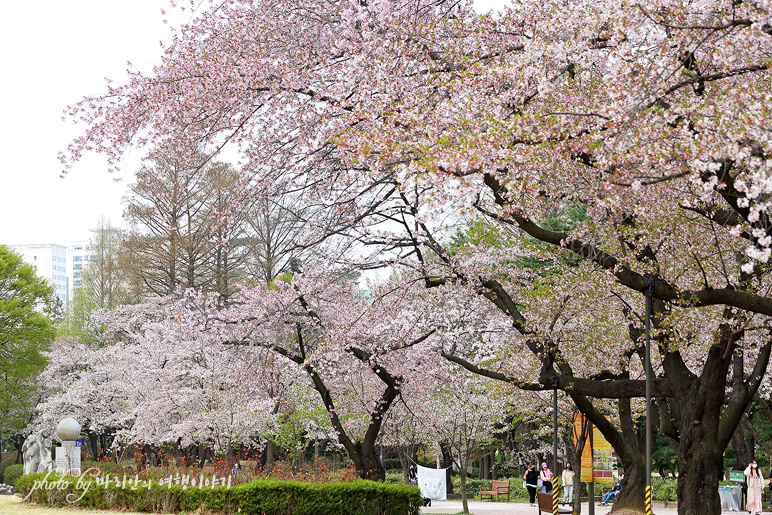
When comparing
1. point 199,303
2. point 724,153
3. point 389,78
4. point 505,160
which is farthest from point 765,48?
point 199,303

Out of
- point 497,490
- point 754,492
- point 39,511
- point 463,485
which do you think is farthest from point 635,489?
point 497,490

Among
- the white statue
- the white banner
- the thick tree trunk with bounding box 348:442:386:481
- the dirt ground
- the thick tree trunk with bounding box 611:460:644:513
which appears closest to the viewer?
the dirt ground

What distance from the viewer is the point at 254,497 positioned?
14.1m

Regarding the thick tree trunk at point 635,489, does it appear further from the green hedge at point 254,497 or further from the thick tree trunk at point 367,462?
the thick tree trunk at point 367,462

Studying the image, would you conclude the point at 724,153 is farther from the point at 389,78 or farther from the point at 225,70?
the point at 225,70

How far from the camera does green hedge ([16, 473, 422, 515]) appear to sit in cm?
1419

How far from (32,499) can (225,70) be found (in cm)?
1121

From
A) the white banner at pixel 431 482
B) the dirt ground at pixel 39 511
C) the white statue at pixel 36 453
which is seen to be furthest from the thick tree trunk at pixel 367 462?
the white banner at pixel 431 482

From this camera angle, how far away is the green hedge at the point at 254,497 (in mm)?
14188

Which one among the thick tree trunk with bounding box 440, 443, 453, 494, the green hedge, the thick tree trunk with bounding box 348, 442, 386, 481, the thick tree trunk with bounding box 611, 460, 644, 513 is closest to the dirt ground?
the green hedge

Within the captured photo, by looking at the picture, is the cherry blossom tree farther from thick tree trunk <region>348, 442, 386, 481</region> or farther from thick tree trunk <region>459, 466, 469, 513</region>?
thick tree trunk <region>459, 466, 469, 513</region>

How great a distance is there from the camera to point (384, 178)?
11.0 metres

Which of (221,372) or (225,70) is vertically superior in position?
(225,70)

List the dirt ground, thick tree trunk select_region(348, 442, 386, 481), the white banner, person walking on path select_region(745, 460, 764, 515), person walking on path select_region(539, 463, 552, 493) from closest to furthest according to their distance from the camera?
the dirt ground
thick tree trunk select_region(348, 442, 386, 481)
person walking on path select_region(745, 460, 764, 515)
person walking on path select_region(539, 463, 552, 493)
the white banner
